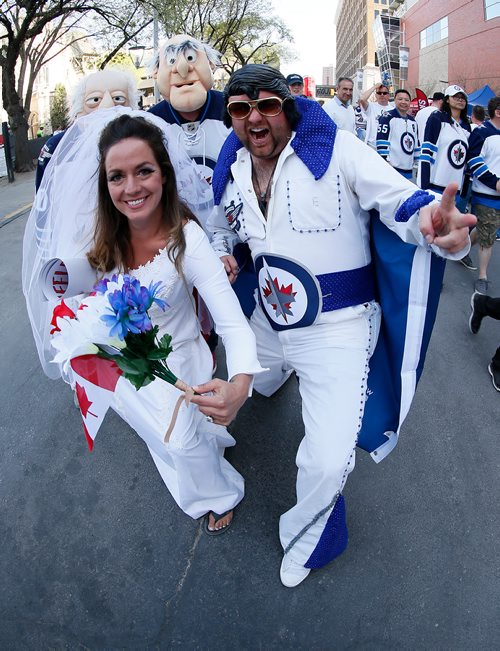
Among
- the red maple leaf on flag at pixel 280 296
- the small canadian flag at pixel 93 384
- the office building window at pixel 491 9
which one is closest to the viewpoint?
the small canadian flag at pixel 93 384

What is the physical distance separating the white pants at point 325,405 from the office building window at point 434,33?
3719 centimetres

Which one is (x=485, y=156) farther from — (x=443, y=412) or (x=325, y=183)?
(x=325, y=183)

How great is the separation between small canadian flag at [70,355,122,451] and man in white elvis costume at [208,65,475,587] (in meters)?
0.69

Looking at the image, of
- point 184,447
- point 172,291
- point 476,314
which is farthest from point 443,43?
point 184,447

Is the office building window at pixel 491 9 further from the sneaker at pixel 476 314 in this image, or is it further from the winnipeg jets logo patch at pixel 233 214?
the winnipeg jets logo patch at pixel 233 214

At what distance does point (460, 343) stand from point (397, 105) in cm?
451

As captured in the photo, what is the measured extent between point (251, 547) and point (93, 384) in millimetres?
1011

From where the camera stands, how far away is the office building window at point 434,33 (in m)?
31.4

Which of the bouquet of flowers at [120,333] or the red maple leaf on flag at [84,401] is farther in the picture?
the red maple leaf on flag at [84,401]

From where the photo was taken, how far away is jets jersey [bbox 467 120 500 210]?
4.02 m

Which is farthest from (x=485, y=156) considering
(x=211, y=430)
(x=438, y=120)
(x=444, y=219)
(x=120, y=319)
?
(x=120, y=319)

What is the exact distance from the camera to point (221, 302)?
68.6 inches

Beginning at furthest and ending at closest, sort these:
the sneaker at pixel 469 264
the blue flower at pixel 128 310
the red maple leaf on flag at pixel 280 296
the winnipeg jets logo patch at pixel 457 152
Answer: the sneaker at pixel 469 264, the winnipeg jets logo patch at pixel 457 152, the red maple leaf on flag at pixel 280 296, the blue flower at pixel 128 310

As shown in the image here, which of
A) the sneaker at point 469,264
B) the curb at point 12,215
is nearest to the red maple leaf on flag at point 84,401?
the sneaker at point 469,264
